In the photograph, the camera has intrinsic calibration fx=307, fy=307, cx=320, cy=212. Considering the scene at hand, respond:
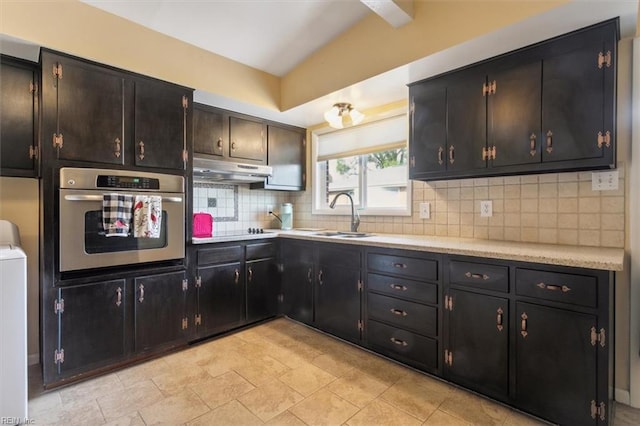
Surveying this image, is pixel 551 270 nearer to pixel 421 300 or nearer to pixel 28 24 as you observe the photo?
pixel 421 300

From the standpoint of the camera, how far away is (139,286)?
2379 mm

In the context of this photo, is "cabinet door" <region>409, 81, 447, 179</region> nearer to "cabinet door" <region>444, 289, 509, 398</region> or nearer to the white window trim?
the white window trim

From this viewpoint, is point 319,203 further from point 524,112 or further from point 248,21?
point 524,112

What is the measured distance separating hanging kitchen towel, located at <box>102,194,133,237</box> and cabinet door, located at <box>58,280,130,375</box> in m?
0.40

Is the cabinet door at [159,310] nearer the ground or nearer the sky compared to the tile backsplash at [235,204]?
nearer the ground

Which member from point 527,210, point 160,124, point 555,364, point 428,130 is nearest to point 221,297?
point 160,124

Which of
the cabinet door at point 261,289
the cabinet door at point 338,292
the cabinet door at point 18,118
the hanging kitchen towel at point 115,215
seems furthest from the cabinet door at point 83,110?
the cabinet door at point 338,292

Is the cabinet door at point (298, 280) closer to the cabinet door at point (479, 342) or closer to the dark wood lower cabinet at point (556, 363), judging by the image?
the cabinet door at point (479, 342)

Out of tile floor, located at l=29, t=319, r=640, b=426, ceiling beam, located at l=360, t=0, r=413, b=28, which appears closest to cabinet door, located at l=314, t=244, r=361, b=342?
tile floor, located at l=29, t=319, r=640, b=426

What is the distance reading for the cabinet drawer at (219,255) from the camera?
2748 mm

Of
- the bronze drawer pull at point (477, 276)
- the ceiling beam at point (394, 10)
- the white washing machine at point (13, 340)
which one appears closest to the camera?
the white washing machine at point (13, 340)

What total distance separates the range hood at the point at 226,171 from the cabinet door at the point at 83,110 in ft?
2.27

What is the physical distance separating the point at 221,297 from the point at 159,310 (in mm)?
536

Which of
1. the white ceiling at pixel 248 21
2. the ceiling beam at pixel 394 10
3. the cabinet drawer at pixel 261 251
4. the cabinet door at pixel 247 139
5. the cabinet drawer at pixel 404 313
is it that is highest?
the white ceiling at pixel 248 21
